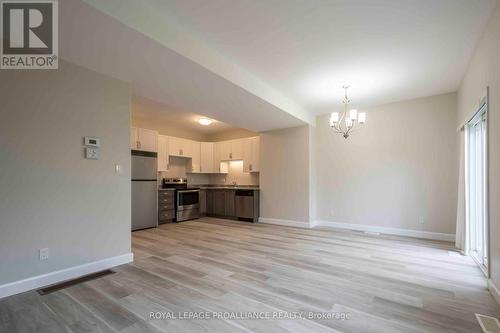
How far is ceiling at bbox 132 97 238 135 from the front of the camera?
524 cm

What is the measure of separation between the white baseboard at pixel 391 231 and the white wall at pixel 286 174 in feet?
2.00

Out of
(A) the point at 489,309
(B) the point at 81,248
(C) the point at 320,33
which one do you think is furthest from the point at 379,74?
(B) the point at 81,248

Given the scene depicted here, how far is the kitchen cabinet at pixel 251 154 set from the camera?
274 inches

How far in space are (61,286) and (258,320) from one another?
7.37ft

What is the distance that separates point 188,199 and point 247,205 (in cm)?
178

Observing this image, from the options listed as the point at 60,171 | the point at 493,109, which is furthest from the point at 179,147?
the point at 493,109

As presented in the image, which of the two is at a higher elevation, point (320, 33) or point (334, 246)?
point (320, 33)

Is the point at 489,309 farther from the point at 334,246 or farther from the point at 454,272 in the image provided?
the point at 334,246

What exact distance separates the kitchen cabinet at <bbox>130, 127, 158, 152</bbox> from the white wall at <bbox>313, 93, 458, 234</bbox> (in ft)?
13.8

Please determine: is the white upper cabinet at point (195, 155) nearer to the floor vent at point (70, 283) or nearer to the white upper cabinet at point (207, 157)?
the white upper cabinet at point (207, 157)

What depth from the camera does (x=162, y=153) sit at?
6.59 m

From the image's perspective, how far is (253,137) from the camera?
7141 millimetres

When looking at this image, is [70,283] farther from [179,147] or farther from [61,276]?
[179,147]

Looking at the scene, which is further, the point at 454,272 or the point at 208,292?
the point at 454,272
